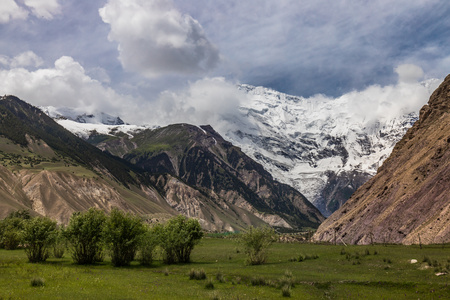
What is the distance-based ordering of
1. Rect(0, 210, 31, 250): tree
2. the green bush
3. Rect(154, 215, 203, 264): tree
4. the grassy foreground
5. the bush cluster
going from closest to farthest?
the grassy foreground < the bush cluster < the green bush < Rect(154, 215, 203, 264): tree < Rect(0, 210, 31, 250): tree

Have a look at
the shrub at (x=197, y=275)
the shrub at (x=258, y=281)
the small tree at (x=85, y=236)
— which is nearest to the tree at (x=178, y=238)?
the small tree at (x=85, y=236)

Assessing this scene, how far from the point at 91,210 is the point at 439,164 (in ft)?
309

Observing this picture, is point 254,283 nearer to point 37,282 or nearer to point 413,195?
point 37,282

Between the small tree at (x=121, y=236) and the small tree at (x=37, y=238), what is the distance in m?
9.30

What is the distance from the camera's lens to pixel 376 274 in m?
43.8

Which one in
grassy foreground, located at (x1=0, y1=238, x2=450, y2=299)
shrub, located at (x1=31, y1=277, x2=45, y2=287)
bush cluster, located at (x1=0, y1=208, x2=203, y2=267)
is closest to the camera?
grassy foreground, located at (x1=0, y1=238, x2=450, y2=299)

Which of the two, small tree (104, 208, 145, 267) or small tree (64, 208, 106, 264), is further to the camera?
small tree (64, 208, 106, 264)

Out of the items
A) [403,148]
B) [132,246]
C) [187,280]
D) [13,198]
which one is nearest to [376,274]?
[187,280]

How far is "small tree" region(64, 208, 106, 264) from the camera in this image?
189 ft

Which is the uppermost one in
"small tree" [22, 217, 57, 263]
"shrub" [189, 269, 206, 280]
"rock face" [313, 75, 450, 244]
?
"rock face" [313, 75, 450, 244]

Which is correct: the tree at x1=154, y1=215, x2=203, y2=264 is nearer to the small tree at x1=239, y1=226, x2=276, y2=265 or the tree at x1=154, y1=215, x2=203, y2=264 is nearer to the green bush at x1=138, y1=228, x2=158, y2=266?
the green bush at x1=138, y1=228, x2=158, y2=266

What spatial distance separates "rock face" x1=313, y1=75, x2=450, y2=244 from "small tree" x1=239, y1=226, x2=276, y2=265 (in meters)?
33.3

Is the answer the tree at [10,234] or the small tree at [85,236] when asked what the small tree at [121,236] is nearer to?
the small tree at [85,236]

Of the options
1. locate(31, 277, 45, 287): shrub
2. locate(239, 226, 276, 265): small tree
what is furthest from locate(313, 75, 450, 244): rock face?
locate(31, 277, 45, 287): shrub
